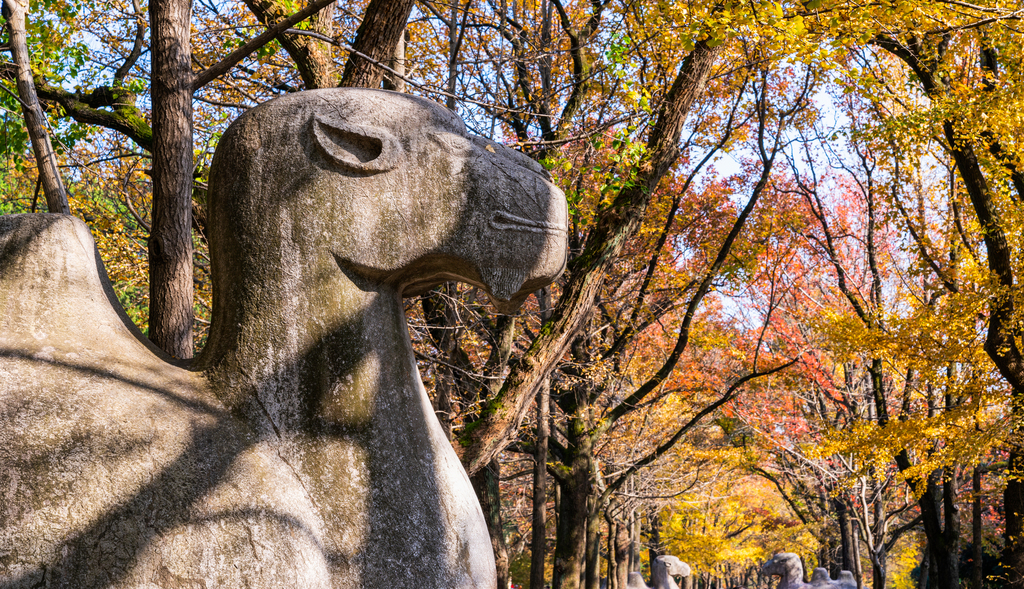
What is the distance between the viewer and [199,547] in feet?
4.96

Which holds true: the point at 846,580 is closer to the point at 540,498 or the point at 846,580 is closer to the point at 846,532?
the point at 846,532

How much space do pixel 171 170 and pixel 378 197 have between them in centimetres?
208

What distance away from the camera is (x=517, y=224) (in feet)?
6.16

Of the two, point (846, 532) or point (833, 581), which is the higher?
point (846, 532)

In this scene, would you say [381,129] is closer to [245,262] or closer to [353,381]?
[245,262]

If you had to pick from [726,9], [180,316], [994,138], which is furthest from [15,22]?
[994,138]

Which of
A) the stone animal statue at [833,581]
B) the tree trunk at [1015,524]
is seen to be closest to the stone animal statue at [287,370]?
the tree trunk at [1015,524]

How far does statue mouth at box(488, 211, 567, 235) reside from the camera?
1860mm

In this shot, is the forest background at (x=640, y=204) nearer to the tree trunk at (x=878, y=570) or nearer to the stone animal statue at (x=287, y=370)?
the tree trunk at (x=878, y=570)

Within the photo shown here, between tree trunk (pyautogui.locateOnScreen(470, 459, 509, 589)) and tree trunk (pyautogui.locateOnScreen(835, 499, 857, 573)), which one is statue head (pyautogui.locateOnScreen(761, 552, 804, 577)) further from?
tree trunk (pyautogui.locateOnScreen(470, 459, 509, 589))

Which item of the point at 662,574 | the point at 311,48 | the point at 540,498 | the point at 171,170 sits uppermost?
the point at 311,48

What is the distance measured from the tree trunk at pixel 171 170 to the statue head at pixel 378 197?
5.58 ft

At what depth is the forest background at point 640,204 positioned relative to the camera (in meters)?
4.60

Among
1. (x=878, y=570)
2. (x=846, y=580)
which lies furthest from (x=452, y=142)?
(x=846, y=580)
